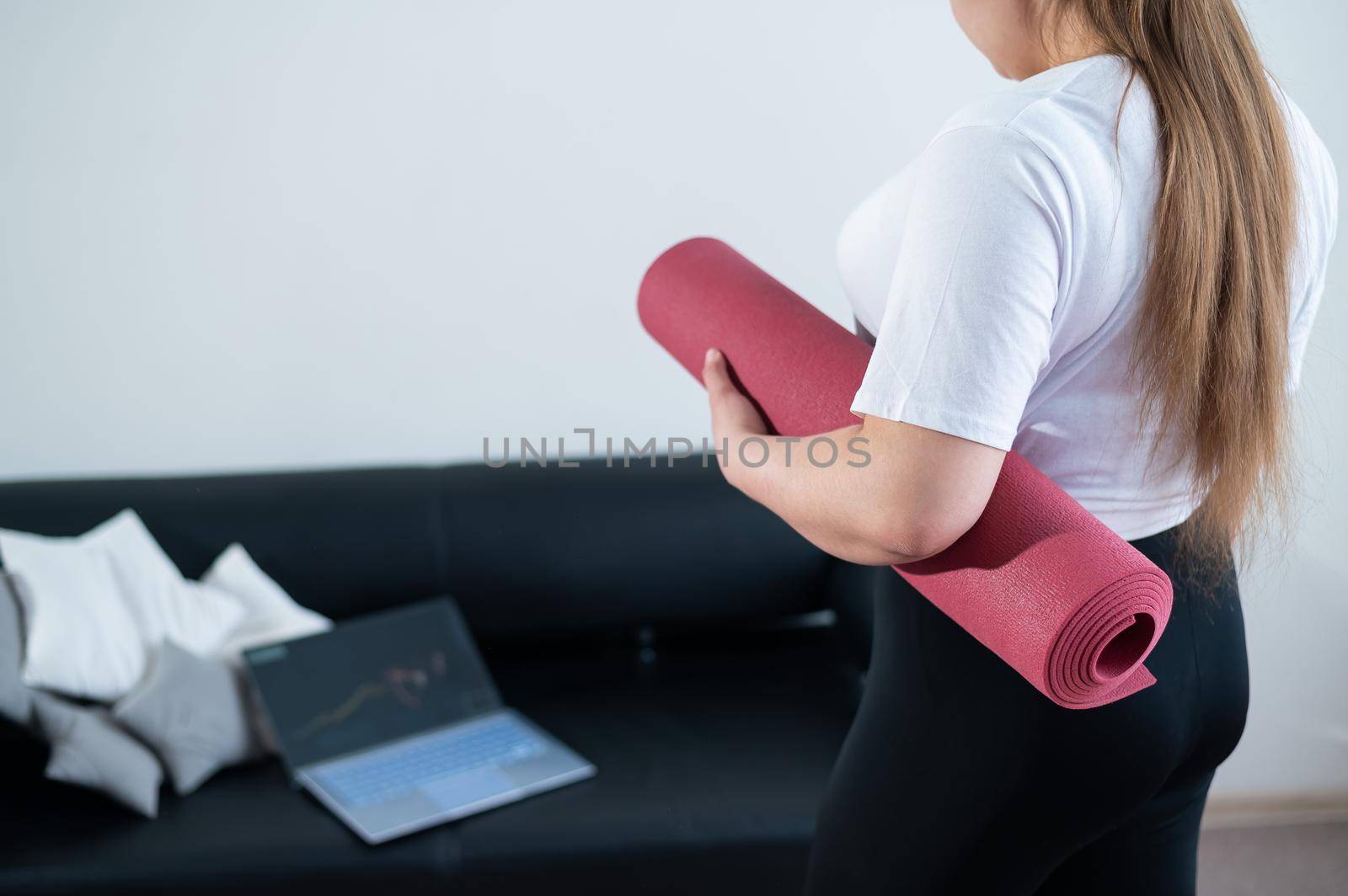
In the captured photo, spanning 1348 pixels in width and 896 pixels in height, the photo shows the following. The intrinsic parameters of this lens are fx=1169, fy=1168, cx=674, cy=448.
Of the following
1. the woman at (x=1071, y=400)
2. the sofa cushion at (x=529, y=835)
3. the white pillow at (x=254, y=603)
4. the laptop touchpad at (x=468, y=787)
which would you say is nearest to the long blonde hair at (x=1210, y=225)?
the woman at (x=1071, y=400)

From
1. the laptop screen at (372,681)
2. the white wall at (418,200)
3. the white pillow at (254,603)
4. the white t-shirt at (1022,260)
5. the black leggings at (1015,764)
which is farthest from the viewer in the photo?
the white wall at (418,200)

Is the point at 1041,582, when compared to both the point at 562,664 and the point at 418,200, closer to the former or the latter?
the point at 562,664

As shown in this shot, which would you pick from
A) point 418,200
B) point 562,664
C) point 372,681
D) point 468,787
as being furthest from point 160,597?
point 418,200

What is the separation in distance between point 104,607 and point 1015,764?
1.70 meters

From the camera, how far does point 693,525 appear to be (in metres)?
2.40

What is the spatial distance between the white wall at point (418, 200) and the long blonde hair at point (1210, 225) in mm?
1706

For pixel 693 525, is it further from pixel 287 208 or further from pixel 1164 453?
pixel 1164 453

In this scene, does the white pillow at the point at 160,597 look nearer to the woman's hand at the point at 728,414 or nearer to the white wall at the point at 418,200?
the white wall at the point at 418,200

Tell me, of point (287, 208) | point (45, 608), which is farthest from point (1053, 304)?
point (287, 208)

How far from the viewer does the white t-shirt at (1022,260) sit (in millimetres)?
710

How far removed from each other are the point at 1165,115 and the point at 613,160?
180 cm

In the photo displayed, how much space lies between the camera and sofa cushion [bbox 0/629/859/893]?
176 centimetres

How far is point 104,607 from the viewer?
204 cm

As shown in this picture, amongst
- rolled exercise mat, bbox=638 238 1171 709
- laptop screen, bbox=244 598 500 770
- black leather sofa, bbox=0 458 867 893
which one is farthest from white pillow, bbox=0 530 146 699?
rolled exercise mat, bbox=638 238 1171 709
